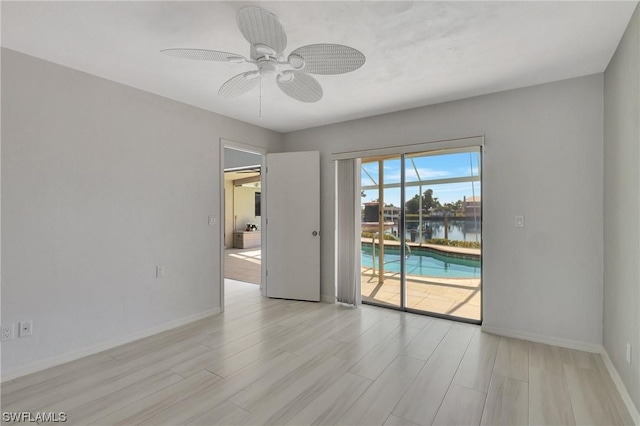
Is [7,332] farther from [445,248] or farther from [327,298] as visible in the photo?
[445,248]

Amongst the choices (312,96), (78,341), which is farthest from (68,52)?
(78,341)

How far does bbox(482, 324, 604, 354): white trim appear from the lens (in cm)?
274

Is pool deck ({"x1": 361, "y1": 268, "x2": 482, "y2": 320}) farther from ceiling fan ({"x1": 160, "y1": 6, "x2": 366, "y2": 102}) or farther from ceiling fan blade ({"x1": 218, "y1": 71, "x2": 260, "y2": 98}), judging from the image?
ceiling fan blade ({"x1": 218, "y1": 71, "x2": 260, "y2": 98})

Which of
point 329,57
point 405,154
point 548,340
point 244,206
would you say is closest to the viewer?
point 329,57

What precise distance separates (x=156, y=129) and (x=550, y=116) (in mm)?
3975

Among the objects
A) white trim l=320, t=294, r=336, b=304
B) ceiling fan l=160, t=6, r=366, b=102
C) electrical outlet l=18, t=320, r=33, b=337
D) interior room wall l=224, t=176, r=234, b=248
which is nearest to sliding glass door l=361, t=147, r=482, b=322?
white trim l=320, t=294, r=336, b=304

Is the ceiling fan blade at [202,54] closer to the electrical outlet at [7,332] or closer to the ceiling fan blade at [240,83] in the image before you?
the ceiling fan blade at [240,83]

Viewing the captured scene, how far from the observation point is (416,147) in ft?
12.0

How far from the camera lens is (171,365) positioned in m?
2.54

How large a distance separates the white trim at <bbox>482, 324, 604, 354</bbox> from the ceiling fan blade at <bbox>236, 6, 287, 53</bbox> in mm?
3332

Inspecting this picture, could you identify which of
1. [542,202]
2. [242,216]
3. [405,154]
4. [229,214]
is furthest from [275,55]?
[242,216]

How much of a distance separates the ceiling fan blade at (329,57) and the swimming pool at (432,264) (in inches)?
124

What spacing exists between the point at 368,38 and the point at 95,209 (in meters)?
2.77

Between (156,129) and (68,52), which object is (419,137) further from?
(68,52)
